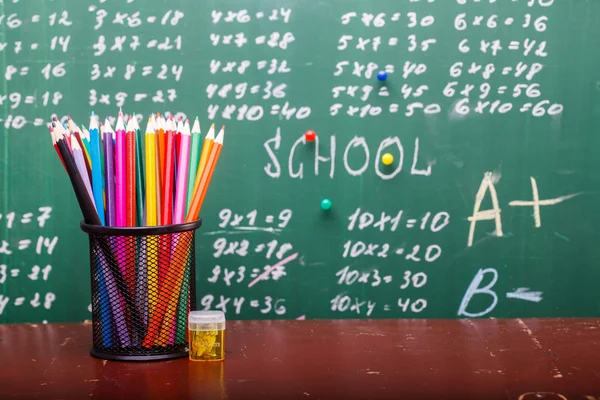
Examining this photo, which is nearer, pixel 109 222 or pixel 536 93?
pixel 109 222

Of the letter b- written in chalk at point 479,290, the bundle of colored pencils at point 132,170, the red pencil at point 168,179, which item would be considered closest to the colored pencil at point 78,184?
the bundle of colored pencils at point 132,170

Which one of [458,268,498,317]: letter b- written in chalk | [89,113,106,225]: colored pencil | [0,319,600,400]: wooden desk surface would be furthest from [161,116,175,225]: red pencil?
[458,268,498,317]: letter b- written in chalk

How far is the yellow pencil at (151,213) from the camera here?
1.22 meters

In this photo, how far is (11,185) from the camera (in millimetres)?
1701

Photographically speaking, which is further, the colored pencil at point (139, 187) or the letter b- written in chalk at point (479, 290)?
the letter b- written in chalk at point (479, 290)

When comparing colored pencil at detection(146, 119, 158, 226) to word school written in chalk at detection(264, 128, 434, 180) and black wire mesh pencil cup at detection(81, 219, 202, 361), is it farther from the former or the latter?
word school written in chalk at detection(264, 128, 434, 180)

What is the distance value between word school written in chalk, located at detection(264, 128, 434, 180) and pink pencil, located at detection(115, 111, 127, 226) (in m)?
0.53

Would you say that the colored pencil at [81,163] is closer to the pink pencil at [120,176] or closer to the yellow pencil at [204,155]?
the pink pencil at [120,176]

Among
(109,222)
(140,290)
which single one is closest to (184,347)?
(140,290)

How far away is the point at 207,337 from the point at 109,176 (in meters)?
0.30

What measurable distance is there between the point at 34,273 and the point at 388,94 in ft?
2.90

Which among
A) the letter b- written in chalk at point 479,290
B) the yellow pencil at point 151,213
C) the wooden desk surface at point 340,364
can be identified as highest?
the yellow pencil at point 151,213

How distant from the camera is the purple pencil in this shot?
1.23m

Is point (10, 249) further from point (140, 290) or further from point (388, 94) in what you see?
point (388, 94)
